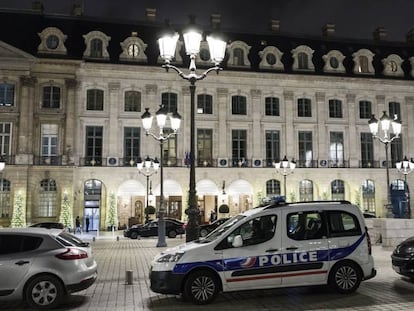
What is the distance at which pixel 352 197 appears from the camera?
1580 inches

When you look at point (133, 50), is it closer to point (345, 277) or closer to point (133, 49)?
point (133, 49)

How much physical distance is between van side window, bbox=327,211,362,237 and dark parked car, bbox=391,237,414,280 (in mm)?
1747

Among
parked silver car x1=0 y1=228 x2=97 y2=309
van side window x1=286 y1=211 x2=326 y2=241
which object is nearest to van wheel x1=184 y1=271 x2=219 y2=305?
van side window x1=286 y1=211 x2=326 y2=241

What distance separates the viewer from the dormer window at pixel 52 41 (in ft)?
120

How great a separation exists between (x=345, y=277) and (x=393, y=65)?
38.2 meters

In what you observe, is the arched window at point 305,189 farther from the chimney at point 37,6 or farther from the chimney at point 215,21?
the chimney at point 37,6

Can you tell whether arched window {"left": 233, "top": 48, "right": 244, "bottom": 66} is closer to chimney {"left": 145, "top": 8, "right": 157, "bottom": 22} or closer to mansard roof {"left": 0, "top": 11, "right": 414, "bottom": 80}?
mansard roof {"left": 0, "top": 11, "right": 414, "bottom": 80}

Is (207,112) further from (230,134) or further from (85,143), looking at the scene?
(85,143)

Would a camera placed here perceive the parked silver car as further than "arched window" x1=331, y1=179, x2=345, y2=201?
No

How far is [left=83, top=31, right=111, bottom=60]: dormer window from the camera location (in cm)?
3722

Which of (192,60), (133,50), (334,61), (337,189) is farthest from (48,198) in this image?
(334,61)

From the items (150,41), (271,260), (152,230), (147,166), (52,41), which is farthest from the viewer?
(150,41)

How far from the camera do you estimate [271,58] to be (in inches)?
1598

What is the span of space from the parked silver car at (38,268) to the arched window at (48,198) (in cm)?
2788
